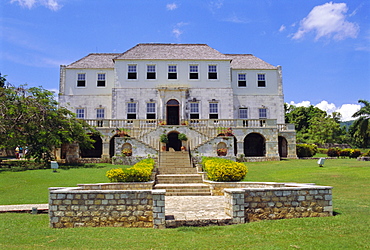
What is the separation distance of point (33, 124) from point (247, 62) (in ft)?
78.0

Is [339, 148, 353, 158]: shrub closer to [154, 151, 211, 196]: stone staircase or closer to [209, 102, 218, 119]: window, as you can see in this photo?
[209, 102, 218, 119]: window

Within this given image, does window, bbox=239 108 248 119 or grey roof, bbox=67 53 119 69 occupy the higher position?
grey roof, bbox=67 53 119 69

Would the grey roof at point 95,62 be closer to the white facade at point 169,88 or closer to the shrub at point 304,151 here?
the white facade at point 169,88

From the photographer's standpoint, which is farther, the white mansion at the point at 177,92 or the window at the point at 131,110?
the window at the point at 131,110

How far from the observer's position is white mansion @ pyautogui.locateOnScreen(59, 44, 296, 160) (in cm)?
3130

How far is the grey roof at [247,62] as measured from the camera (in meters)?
37.4

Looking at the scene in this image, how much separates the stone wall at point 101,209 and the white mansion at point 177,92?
1946 cm

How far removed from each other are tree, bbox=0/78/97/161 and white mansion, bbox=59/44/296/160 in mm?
Answer: 4234

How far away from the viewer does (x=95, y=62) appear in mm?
37094

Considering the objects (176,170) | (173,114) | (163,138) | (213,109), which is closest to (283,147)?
(213,109)

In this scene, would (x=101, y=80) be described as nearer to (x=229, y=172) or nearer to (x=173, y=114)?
(x=173, y=114)

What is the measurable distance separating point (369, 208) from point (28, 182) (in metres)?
16.0

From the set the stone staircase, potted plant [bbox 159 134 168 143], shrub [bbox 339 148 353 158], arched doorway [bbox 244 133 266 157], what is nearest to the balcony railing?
potted plant [bbox 159 134 168 143]

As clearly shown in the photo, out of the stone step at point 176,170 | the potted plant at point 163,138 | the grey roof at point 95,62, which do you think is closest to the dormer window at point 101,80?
the grey roof at point 95,62
